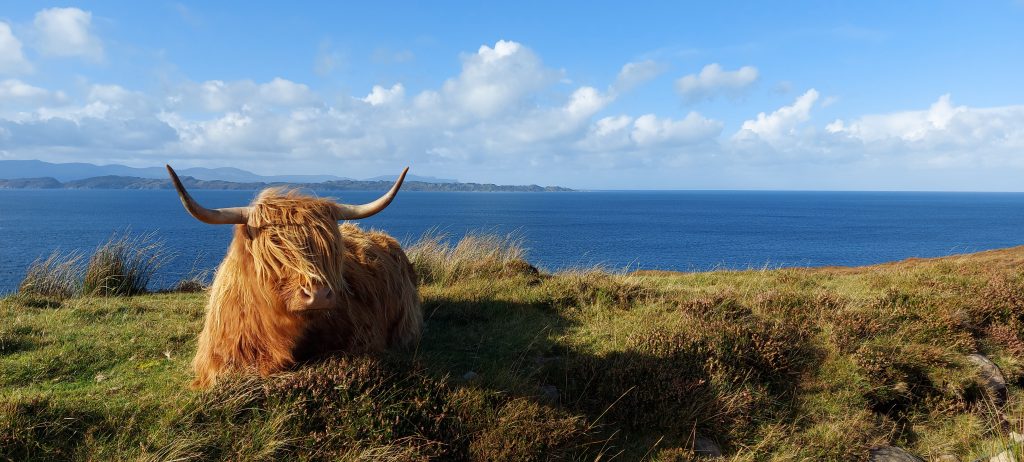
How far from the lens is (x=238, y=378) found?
397cm

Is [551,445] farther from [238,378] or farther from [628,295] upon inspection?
[628,295]

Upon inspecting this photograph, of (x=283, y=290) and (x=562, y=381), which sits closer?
(x=283, y=290)

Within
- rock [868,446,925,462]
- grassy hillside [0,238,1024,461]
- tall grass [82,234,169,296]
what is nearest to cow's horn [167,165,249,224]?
grassy hillside [0,238,1024,461]

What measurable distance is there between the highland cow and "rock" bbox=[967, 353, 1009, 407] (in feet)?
20.7

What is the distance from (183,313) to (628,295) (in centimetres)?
581

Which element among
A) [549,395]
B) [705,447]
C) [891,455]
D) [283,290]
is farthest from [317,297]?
[891,455]

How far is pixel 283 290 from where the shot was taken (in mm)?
3705

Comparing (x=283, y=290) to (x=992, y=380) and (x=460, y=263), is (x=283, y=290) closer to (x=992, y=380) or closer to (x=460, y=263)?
(x=460, y=263)

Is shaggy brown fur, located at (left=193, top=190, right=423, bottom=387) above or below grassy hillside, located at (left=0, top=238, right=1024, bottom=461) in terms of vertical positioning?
above

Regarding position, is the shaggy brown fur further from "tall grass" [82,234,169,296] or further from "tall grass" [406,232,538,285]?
"tall grass" [82,234,169,296]

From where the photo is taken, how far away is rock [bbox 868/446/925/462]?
15.4ft

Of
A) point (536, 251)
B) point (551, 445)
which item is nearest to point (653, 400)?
point (551, 445)

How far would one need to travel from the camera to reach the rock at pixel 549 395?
458 cm

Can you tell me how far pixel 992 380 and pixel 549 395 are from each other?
16.5ft
